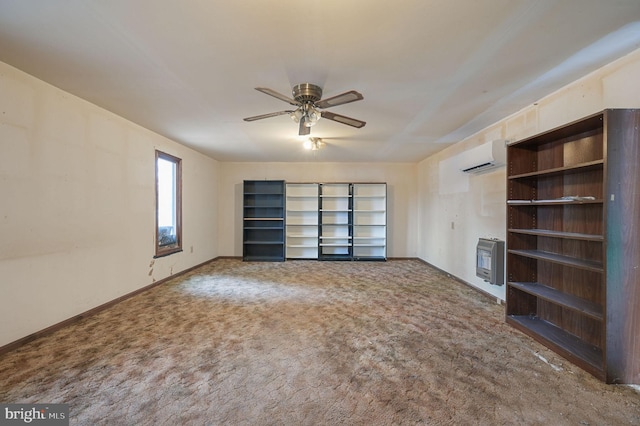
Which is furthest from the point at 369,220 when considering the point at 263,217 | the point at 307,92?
the point at 307,92

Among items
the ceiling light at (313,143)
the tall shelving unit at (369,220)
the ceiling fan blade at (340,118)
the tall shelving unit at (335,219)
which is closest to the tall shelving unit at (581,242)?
the ceiling fan blade at (340,118)

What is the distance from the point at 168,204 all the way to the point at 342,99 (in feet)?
12.5

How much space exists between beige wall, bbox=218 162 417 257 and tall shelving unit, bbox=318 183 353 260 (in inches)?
11.0

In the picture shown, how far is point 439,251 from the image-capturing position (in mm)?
5352

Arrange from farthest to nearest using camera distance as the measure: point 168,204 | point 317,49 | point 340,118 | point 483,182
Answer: point 168,204 < point 483,182 < point 340,118 < point 317,49

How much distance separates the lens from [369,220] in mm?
6523

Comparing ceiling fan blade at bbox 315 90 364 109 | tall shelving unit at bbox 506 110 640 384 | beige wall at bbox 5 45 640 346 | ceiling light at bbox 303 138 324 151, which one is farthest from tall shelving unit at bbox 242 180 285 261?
tall shelving unit at bbox 506 110 640 384

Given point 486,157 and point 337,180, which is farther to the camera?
point 337,180

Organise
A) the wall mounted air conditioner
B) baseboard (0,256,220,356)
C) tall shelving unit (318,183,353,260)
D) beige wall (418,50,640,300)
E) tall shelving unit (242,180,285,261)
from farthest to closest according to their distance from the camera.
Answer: tall shelving unit (318,183,353,260) → tall shelving unit (242,180,285,261) → the wall mounted air conditioner → baseboard (0,256,220,356) → beige wall (418,50,640,300)

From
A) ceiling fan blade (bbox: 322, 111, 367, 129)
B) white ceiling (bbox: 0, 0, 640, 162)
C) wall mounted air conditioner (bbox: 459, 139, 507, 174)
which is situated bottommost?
wall mounted air conditioner (bbox: 459, 139, 507, 174)

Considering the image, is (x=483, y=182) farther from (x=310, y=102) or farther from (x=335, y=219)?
(x=335, y=219)

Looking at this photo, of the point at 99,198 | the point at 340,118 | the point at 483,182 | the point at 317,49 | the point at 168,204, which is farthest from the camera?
the point at 168,204

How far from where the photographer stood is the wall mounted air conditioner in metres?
3.39

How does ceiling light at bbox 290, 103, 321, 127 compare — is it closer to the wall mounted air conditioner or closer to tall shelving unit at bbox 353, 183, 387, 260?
the wall mounted air conditioner
